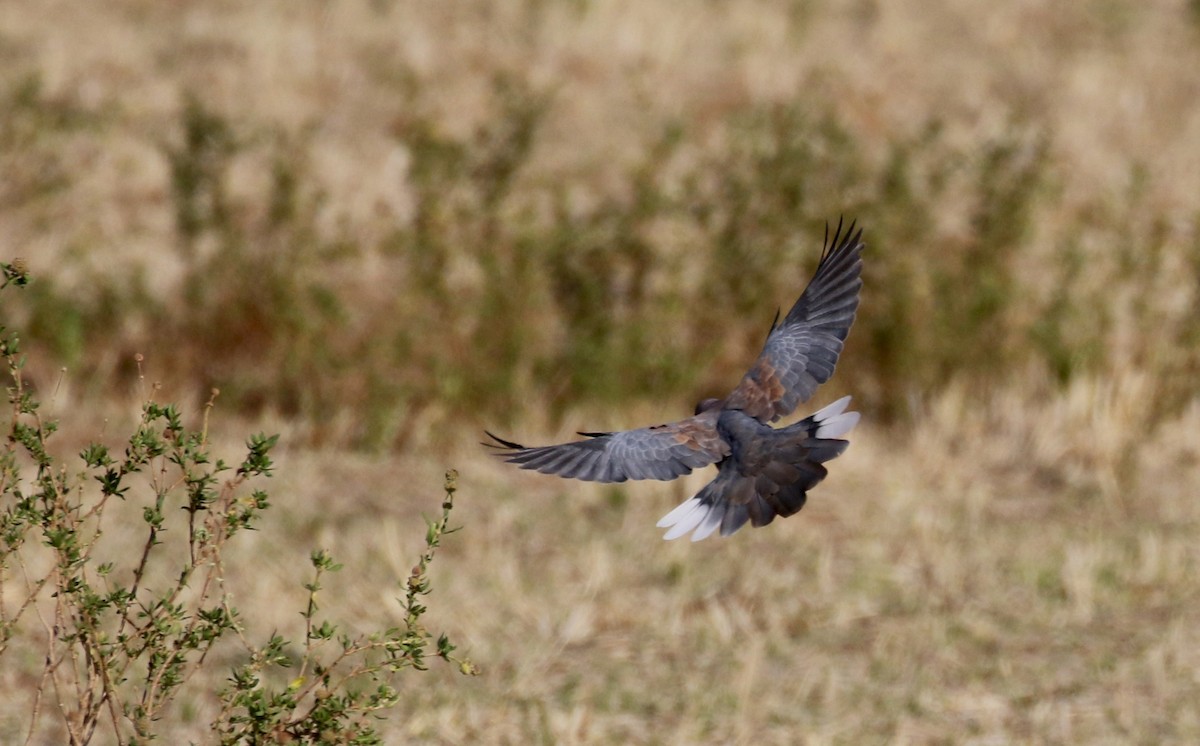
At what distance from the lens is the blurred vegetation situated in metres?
8.61

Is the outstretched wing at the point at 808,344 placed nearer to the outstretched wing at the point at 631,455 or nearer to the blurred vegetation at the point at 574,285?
the outstretched wing at the point at 631,455

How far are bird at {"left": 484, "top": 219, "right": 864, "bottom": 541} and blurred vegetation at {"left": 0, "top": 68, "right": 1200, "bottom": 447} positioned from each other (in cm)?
394

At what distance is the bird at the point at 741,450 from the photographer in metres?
3.93

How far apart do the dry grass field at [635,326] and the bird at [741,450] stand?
52.2 inches

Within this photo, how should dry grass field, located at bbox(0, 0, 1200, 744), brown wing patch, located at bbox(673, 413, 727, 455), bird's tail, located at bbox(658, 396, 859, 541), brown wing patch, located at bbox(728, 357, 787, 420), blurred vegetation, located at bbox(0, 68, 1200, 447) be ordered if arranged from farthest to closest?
blurred vegetation, located at bbox(0, 68, 1200, 447), dry grass field, located at bbox(0, 0, 1200, 744), brown wing patch, located at bbox(728, 357, 787, 420), brown wing patch, located at bbox(673, 413, 727, 455), bird's tail, located at bbox(658, 396, 859, 541)

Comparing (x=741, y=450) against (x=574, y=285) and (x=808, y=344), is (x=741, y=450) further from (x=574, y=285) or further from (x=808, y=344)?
(x=574, y=285)

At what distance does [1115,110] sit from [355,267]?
617 centimetres

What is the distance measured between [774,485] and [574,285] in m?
5.30

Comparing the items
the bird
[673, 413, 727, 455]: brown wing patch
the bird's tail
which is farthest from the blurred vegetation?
the bird's tail

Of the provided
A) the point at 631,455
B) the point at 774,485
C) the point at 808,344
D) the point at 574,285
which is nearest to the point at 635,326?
the point at 574,285

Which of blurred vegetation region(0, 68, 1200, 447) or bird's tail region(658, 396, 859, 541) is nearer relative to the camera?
bird's tail region(658, 396, 859, 541)

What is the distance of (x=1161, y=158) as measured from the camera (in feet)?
39.2

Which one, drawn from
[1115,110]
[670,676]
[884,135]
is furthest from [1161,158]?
[670,676]

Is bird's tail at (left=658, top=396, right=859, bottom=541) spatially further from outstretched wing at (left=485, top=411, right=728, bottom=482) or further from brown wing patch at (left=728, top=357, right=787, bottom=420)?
brown wing patch at (left=728, top=357, right=787, bottom=420)
